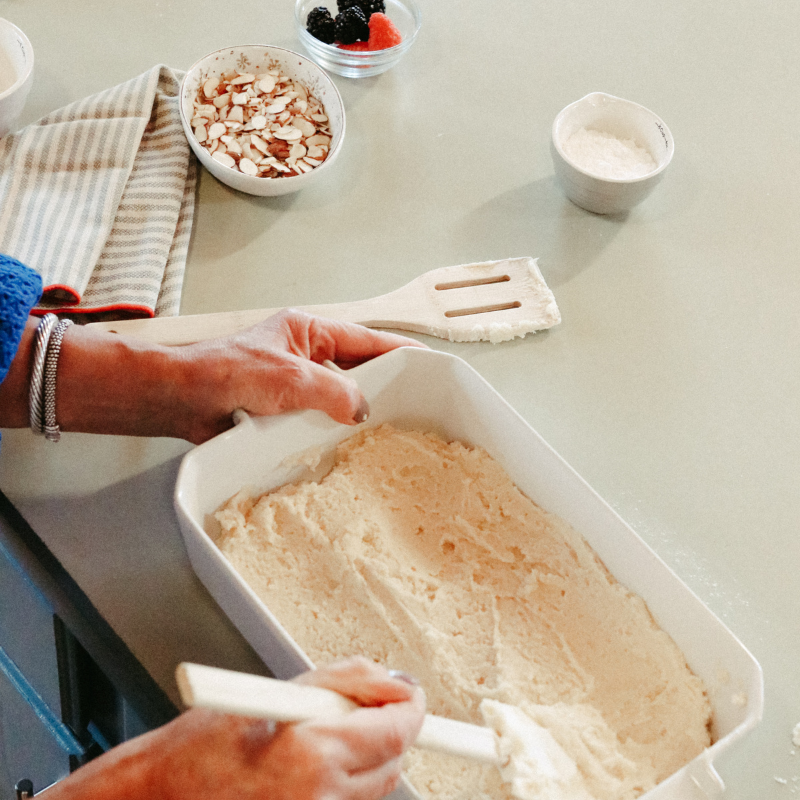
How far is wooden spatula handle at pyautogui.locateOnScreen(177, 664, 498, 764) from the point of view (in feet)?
1.24

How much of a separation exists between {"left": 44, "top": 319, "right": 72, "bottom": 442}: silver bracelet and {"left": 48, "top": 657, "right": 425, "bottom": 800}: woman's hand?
33cm

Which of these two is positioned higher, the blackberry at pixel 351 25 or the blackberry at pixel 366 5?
the blackberry at pixel 366 5

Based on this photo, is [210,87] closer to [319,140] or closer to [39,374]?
[319,140]

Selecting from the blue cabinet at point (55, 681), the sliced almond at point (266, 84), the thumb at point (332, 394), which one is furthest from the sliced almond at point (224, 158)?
the blue cabinet at point (55, 681)

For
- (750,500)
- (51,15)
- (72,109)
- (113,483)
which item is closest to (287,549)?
(113,483)

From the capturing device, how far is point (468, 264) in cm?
93

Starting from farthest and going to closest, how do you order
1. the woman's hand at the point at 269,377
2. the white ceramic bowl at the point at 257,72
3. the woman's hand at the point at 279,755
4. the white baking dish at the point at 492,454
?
the white ceramic bowl at the point at 257,72 → the woman's hand at the point at 269,377 → the white baking dish at the point at 492,454 → the woman's hand at the point at 279,755

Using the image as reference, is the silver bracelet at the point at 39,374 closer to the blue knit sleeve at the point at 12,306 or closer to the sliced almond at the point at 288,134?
the blue knit sleeve at the point at 12,306

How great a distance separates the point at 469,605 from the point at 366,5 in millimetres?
824

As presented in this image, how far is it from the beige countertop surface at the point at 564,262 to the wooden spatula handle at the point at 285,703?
0.23m

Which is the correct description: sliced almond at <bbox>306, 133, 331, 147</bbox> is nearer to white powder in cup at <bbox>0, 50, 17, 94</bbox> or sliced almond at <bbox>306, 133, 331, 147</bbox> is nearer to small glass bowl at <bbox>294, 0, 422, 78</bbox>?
small glass bowl at <bbox>294, 0, 422, 78</bbox>

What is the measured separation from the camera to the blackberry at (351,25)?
107 centimetres

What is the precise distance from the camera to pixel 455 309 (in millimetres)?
896

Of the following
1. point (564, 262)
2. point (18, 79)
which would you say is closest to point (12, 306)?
point (18, 79)
